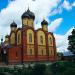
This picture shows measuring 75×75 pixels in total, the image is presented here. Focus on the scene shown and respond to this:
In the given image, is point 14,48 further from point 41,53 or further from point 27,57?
point 41,53

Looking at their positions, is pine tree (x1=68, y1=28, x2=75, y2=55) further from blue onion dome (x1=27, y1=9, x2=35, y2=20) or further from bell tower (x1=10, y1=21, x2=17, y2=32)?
bell tower (x1=10, y1=21, x2=17, y2=32)

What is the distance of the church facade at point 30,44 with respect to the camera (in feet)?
180

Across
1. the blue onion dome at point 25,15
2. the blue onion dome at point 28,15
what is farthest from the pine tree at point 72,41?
the blue onion dome at point 25,15

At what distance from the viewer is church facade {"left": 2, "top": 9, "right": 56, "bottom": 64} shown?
180 feet

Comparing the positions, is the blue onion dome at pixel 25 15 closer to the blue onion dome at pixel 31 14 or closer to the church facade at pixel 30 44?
the church facade at pixel 30 44

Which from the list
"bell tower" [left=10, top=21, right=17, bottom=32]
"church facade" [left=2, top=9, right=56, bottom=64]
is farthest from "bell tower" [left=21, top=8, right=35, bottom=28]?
"bell tower" [left=10, top=21, right=17, bottom=32]

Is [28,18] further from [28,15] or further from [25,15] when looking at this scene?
[25,15]

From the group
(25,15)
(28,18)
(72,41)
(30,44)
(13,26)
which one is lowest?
(30,44)

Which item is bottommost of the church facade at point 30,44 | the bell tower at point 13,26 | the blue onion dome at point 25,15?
the church facade at point 30,44

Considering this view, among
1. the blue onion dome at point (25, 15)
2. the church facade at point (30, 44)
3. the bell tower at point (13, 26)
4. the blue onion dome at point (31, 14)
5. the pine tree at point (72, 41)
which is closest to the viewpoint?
the pine tree at point (72, 41)

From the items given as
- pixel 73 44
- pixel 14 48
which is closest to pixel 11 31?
pixel 14 48

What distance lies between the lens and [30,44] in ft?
185

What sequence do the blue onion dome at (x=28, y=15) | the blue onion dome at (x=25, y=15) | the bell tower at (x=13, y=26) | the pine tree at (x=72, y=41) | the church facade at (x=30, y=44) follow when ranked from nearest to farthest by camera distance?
1. the pine tree at (x=72, y=41)
2. the church facade at (x=30, y=44)
3. the blue onion dome at (x=25, y=15)
4. the blue onion dome at (x=28, y=15)
5. the bell tower at (x=13, y=26)

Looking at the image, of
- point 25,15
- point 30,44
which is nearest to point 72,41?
point 30,44
